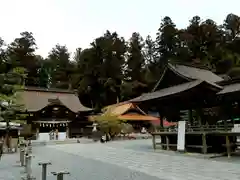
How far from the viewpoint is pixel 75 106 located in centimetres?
4203

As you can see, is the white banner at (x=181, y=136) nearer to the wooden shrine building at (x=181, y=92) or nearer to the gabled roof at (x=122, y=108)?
the wooden shrine building at (x=181, y=92)

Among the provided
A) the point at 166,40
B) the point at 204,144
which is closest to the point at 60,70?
the point at 166,40

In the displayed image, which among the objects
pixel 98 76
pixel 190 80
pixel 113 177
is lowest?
pixel 113 177

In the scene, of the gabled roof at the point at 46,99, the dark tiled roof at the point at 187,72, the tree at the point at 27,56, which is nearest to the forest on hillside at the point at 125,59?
the tree at the point at 27,56

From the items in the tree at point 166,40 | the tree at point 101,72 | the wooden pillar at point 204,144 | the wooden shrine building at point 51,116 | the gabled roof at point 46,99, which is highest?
the tree at point 166,40

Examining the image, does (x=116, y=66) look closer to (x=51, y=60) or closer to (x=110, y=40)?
(x=110, y=40)

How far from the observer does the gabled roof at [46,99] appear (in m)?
37.5

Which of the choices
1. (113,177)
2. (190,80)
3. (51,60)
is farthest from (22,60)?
(113,177)

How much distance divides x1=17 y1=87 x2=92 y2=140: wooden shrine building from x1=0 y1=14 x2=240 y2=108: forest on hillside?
9620 millimetres

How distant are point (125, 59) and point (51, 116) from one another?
24770mm

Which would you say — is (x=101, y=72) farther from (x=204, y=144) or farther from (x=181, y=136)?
(x=204, y=144)

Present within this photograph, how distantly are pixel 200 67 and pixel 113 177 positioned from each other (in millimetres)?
15719

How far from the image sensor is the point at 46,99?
41.0 m

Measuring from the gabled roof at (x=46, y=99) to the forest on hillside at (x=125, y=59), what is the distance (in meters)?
6.92
